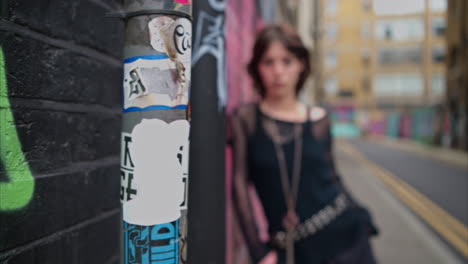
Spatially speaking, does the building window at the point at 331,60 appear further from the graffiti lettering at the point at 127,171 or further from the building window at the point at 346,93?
the graffiti lettering at the point at 127,171

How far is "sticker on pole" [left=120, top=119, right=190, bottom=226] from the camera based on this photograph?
0.75 meters

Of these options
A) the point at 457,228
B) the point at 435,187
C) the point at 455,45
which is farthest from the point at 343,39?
the point at 457,228

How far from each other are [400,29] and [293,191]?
4801 centimetres

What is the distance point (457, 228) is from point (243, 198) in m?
5.63

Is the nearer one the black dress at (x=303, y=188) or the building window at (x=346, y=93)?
the black dress at (x=303, y=188)

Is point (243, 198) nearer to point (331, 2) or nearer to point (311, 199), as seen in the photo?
point (311, 199)

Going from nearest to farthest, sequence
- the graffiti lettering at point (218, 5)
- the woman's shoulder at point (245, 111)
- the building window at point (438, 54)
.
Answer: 1. the graffiti lettering at point (218, 5)
2. the woman's shoulder at point (245, 111)
3. the building window at point (438, 54)

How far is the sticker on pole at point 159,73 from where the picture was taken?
2.49 ft

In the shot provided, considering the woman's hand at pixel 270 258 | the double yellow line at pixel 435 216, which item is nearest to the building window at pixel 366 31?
the double yellow line at pixel 435 216

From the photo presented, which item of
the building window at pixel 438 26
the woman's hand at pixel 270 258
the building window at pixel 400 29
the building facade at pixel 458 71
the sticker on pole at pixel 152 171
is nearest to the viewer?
the sticker on pole at pixel 152 171

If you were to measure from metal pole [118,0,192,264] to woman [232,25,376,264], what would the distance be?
927mm

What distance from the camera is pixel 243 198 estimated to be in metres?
1.68

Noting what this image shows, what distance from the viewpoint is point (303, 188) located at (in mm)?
1771

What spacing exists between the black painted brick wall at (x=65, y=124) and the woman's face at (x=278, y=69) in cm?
77
